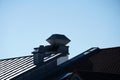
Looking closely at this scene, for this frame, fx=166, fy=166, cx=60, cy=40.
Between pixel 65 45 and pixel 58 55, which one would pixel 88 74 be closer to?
pixel 58 55

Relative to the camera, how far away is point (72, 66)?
14578 millimetres

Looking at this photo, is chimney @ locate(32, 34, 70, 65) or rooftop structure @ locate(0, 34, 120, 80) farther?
chimney @ locate(32, 34, 70, 65)

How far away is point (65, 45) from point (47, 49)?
1.96 metres

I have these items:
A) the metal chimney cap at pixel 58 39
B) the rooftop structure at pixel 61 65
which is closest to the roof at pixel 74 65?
the rooftop structure at pixel 61 65

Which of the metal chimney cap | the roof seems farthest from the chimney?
the roof

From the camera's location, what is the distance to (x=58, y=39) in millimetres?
17469

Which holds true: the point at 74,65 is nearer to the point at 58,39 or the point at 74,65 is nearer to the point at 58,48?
the point at 58,48

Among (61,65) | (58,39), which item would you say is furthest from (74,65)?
(58,39)

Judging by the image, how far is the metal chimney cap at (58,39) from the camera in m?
17.5

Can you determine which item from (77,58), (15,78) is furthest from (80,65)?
(15,78)

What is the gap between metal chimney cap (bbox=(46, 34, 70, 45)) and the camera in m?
17.5

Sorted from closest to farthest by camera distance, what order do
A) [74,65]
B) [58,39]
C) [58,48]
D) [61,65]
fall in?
[61,65]
[74,65]
[58,48]
[58,39]

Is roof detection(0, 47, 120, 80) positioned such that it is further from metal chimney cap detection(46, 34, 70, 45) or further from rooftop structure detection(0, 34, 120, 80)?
metal chimney cap detection(46, 34, 70, 45)

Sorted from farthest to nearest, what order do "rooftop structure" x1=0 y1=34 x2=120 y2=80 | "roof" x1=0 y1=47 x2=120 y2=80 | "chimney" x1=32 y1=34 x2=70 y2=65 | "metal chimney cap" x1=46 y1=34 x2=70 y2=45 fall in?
"metal chimney cap" x1=46 y1=34 x2=70 y2=45 → "chimney" x1=32 y1=34 x2=70 y2=65 → "roof" x1=0 y1=47 x2=120 y2=80 → "rooftop structure" x1=0 y1=34 x2=120 y2=80
